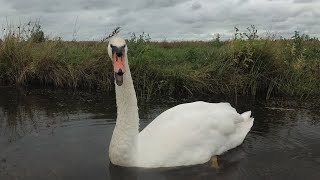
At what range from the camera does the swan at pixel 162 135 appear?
→ 22.5 feet

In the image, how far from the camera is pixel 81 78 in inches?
533

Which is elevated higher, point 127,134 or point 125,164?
point 127,134

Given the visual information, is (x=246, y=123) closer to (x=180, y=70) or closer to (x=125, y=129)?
(x=125, y=129)

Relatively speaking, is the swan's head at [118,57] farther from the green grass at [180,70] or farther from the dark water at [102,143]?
the green grass at [180,70]

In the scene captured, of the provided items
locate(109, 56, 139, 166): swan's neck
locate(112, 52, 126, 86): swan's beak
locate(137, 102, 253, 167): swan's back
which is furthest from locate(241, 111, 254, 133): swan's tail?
locate(112, 52, 126, 86): swan's beak

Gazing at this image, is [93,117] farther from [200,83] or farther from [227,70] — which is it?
[227,70]

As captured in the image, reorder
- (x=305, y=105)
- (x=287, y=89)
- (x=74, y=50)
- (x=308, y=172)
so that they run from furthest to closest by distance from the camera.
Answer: (x=74, y=50) < (x=287, y=89) < (x=305, y=105) < (x=308, y=172)

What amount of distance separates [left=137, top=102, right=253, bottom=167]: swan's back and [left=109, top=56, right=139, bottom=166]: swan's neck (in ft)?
0.54

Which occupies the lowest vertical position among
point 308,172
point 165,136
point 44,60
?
point 308,172

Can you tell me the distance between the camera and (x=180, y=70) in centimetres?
1301

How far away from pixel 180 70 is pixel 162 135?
19.9 ft

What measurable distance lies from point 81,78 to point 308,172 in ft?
26.7

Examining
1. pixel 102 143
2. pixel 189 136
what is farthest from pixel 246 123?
pixel 102 143

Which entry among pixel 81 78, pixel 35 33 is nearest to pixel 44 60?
pixel 81 78
